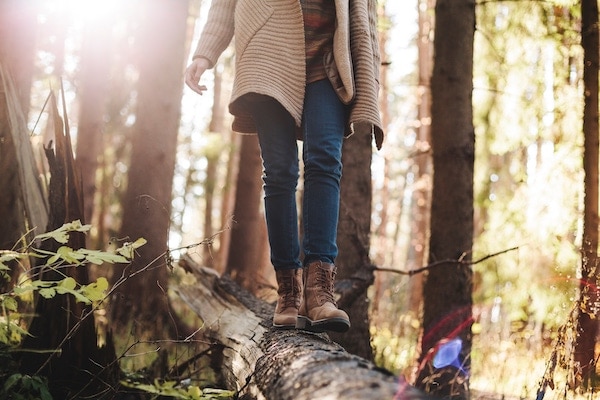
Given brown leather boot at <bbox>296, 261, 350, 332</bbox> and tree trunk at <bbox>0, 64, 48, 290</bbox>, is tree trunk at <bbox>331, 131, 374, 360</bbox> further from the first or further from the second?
tree trunk at <bbox>0, 64, 48, 290</bbox>

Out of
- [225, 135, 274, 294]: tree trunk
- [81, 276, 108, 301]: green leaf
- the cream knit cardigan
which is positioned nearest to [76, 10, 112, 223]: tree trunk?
[225, 135, 274, 294]: tree trunk

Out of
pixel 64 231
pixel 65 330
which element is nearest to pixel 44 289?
pixel 64 231

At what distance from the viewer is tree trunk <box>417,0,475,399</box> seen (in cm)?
514

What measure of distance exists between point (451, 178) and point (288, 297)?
8.37 feet

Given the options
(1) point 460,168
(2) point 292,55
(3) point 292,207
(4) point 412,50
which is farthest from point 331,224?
(4) point 412,50

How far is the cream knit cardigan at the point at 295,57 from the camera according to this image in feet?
10.0

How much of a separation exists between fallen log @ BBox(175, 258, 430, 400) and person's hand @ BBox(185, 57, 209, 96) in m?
1.29

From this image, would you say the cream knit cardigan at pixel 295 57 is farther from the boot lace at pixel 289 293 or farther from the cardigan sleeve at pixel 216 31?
the boot lace at pixel 289 293

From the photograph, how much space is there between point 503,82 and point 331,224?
15.3ft

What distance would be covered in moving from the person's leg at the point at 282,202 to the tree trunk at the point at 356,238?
4.57 feet

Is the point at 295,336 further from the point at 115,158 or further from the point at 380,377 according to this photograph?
the point at 115,158

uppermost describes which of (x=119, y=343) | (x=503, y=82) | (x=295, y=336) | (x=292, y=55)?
(x=503, y=82)

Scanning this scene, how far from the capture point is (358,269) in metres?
4.75

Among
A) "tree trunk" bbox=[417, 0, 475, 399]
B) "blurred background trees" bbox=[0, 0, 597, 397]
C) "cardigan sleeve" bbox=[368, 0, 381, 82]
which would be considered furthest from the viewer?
A: "tree trunk" bbox=[417, 0, 475, 399]
